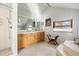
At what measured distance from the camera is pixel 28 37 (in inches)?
85.0

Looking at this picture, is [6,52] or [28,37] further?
[28,37]

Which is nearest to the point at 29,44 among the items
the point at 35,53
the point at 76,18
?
the point at 35,53

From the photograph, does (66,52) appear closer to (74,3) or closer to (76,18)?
(76,18)

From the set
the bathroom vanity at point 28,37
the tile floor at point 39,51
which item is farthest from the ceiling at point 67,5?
the tile floor at point 39,51

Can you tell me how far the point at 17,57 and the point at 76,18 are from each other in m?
1.26

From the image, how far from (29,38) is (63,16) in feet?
2.46

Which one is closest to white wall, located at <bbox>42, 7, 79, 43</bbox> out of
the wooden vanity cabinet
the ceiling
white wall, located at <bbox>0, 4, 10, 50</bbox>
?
the ceiling

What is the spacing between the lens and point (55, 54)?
6.73 feet

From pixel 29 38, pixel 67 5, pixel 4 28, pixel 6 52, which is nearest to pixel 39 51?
pixel 29 38

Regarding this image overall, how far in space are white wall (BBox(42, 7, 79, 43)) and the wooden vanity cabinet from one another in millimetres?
169

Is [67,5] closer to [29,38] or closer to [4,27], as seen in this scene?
[29,38]

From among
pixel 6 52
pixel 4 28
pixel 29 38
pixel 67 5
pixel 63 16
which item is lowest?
pixel 6 52

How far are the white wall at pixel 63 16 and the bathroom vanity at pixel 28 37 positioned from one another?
0.17 metres

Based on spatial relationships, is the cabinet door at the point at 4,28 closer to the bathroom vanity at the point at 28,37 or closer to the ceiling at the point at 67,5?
the bathroom vanity at the point at 28,37
